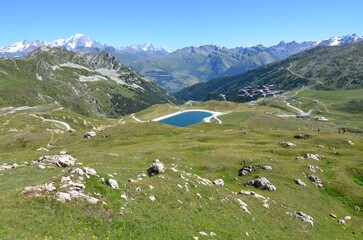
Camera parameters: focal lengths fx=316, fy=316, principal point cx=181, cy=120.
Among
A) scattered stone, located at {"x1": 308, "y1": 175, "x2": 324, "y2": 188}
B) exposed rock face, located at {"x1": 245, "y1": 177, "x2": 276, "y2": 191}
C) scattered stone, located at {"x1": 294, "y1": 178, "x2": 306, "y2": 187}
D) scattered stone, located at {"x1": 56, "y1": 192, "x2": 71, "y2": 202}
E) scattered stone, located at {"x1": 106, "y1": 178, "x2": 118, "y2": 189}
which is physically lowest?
scattered stone, located at {"x1": 308, "y1": 175, "x2": 324, "y2": 188}

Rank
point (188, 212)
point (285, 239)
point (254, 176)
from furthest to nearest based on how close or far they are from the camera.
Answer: point (254, 176) < point (285, 239) < point (188, 212)

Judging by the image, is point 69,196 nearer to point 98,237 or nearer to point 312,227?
point 98,237

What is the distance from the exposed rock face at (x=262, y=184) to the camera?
61594 mm

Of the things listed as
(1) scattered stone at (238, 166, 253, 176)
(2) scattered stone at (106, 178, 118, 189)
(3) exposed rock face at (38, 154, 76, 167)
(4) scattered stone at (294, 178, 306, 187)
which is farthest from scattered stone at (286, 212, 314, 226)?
(3) exposed rock face at (38, 154, 76, 167)

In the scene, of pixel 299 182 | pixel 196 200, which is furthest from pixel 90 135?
pixel 196 200

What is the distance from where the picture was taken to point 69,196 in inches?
1227

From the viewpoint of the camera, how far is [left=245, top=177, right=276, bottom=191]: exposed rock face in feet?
202

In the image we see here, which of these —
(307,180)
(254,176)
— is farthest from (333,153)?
(254,176)

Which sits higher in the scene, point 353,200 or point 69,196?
point 69,196

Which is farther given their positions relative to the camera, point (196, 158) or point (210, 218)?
point (196, 158)

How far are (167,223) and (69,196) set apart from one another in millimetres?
10274

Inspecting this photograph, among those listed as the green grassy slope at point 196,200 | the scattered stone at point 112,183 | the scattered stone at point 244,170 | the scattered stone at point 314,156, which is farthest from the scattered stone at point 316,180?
the scattered stone at point 112,183

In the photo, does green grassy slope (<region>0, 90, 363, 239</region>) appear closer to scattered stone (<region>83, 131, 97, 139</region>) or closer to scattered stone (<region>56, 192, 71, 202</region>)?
scattered stone (<region>56, 192, 71, 202</region>)

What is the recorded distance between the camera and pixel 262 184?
6253 centimetres
